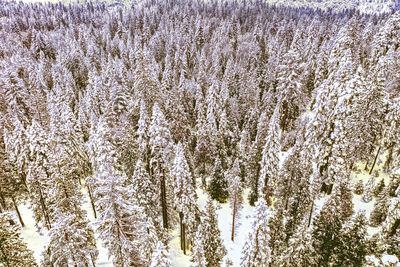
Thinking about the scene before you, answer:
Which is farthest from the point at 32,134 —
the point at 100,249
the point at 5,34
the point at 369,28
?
the point at 5,34

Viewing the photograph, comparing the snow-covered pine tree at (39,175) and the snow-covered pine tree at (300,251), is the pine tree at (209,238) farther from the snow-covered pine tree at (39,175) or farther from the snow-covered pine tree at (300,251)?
the snow-covered pine tree at (39,175)

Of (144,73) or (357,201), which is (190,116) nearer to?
(144,73)

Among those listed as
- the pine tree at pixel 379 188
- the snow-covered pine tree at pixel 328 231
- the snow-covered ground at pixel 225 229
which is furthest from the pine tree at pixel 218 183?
the pine tree at pixel 379 188

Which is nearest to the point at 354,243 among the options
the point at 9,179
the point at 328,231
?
the point at 328,231

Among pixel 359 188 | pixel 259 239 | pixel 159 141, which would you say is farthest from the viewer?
pixel 359 188

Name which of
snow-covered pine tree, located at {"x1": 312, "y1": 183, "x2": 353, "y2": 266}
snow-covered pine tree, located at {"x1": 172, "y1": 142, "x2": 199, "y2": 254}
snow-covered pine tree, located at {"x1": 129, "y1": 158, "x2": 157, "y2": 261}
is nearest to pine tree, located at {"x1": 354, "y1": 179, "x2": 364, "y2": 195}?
snow-covered pine tree, located at {"x1": 312, "y1": 183, "x2": 353, "y2": 266}

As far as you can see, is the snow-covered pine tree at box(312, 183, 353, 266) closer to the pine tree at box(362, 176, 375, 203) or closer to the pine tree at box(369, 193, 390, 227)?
the pine tree at box(369, 193, 390, 227)

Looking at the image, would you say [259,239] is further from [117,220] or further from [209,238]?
[117,220]
